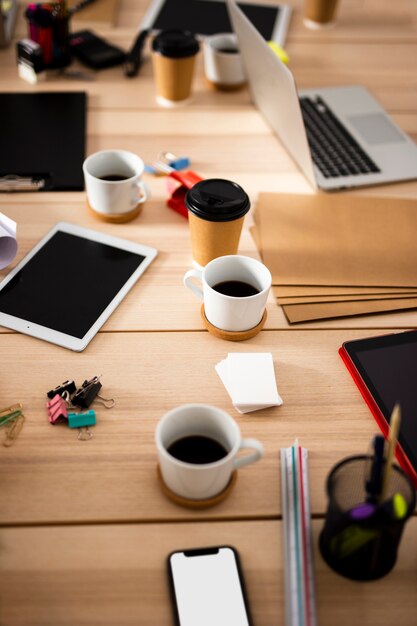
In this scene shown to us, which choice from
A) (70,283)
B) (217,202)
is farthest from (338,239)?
(70,283)

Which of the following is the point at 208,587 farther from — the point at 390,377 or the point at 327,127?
the point at 327,127

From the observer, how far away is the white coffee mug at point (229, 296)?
1.11m

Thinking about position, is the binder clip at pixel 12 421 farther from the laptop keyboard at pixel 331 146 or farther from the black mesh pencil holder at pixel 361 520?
the laptop keyboard at pixel 331 146

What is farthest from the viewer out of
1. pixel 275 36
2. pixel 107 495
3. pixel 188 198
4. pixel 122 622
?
pixel 275 36

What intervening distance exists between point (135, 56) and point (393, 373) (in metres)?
1.06

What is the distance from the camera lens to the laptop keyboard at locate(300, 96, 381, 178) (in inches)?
58.2

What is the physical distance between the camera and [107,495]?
938mm

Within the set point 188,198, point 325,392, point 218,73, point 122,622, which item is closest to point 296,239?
point 188,198

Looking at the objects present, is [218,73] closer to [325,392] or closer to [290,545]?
[325,392]

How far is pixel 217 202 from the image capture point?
119cm

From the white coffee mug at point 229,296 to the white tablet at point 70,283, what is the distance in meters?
0.14

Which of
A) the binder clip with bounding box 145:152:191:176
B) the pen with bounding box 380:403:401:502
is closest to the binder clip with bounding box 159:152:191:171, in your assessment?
the binder clip with bounding box 145:152:191:176

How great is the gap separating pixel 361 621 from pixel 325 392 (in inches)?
13.2

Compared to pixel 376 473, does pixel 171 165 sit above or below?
below
